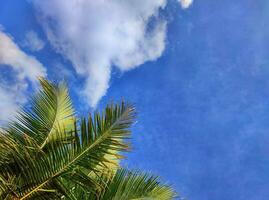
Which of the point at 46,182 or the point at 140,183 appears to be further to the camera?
the point at 140,183

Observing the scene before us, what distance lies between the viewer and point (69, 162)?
6.35 m

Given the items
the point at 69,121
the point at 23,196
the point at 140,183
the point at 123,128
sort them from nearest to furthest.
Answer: the point at 23,196 → the point at 123,128 → the point at 140,183 → the point at 69,121

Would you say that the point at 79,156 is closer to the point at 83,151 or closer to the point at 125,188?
the point at 83,151

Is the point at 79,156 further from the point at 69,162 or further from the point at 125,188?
the point at 125,188

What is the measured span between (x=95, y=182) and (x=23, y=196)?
3.19 feet

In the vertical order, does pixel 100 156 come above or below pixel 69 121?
below

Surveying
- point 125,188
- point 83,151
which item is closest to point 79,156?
point 83,151

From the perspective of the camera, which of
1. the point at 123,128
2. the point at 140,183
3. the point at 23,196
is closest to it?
the point at 23,196

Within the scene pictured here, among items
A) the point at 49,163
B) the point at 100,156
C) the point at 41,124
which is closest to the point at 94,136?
the point at 100,156

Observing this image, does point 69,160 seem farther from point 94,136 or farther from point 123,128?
point 123,128

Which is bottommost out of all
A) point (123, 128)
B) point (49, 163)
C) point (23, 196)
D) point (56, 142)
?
point (23, 196)

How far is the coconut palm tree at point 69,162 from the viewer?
6.19 meters

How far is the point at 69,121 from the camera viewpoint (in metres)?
A: 7.74

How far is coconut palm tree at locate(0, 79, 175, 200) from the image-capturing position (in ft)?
20.3
